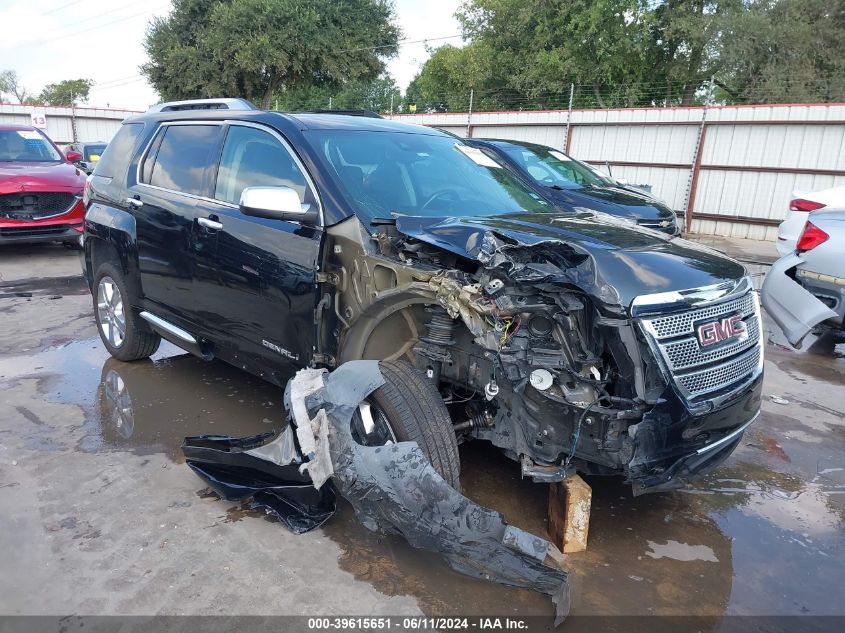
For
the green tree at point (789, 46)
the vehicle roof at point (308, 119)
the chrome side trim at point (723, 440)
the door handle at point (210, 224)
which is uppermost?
the green tree at point (789, 46)

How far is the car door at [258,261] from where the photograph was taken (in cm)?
350

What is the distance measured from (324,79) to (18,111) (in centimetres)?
1178

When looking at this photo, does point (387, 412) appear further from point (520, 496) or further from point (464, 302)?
point (520, 496)

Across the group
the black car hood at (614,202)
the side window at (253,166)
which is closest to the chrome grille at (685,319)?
the side window at (253,166)

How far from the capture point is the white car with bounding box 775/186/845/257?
637 cm

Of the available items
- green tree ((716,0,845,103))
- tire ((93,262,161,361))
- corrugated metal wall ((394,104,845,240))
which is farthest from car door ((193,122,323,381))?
green tree ((716,0,845,103))

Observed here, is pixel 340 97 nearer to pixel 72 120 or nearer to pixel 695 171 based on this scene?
pixel 72 120

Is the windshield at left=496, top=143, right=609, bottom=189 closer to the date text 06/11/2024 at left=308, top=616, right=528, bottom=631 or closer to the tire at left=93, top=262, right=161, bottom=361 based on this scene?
the tire at left=93, top=262, right=161, bottom=361

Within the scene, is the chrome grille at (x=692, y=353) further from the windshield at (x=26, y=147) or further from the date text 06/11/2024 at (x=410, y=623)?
the windshield at (x=26, y=147)

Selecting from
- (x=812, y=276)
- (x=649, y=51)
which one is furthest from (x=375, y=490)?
(x=649, y=51)

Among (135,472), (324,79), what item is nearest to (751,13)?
(324,79)

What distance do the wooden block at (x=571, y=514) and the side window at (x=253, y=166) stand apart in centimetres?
197

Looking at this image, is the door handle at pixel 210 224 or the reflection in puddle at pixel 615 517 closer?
the reflection in puddle at pixel 615 517

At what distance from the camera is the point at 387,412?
9.15 ft
